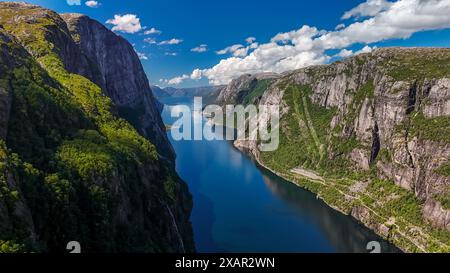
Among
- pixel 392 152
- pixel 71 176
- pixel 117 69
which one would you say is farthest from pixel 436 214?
pixel 117 69

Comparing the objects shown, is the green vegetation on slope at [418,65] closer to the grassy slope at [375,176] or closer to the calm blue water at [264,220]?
the grassy slope at [375,176]

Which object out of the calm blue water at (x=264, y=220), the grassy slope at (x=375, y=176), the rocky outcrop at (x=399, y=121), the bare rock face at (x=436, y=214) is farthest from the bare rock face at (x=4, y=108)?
the rocky outcrop at (x=399, y=121)

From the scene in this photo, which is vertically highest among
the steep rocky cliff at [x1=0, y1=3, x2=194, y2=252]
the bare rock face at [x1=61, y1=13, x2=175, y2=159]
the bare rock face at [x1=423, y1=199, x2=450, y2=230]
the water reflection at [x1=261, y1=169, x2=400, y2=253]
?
the bare rock face at [x1=61, y1=13, x2=175, y2=159]

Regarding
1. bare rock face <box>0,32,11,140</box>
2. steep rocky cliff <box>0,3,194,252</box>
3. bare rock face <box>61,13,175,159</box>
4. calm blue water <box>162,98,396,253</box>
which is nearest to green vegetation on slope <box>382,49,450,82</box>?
calm blue water <box>162,98,396,253</box>

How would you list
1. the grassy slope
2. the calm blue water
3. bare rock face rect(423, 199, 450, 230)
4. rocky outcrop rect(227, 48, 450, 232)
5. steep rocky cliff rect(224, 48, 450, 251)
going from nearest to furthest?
the calm blue water → bare rock face rect(423, 199, 450, 230) → the grassy slope → steep rocky cliff rect(224, 48, 450, 251) → rocky outcrop rect(227, 48, 450, 232)

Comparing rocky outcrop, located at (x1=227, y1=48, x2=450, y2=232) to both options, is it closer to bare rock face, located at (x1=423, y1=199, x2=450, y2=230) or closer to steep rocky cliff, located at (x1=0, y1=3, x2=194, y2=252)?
bare rock face, located at (x1=423, y1=199, x2=450, y2=230)

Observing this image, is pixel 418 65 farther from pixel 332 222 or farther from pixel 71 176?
pixel 71 176
